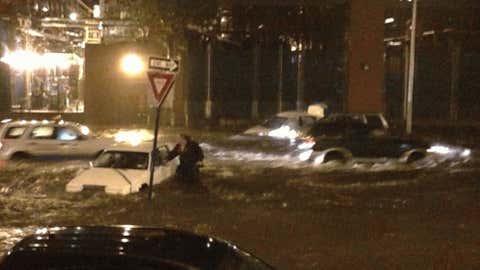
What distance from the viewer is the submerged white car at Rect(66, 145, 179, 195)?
17844mm

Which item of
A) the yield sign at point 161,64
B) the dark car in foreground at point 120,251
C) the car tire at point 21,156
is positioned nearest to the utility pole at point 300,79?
the car tire at point 21,156

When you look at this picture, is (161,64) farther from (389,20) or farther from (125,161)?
(389,20)

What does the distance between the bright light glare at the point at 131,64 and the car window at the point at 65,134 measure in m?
20.9

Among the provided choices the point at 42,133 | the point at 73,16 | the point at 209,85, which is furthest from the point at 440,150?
the point at 73,16

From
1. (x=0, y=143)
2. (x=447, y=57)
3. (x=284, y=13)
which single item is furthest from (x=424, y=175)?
(x=447, y=57)

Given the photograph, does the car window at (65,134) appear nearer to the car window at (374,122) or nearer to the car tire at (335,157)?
the car tire at (335,157)

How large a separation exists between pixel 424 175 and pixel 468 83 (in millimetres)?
30506

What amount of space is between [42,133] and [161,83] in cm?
1171

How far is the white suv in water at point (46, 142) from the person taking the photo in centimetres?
2561

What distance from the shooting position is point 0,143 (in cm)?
2559

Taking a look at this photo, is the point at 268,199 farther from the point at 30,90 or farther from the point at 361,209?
the point at 30,90

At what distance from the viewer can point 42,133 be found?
2588 centimetres

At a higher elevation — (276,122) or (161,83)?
(161,83)

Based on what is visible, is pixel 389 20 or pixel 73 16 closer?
pixel 389 20
